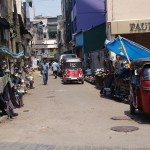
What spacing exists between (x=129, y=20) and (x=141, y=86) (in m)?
17.1

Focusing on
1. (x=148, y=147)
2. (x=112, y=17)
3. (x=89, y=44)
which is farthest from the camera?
(x=89, y=44)

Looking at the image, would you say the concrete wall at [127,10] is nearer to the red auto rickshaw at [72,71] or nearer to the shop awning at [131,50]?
the red auto rickshaw at [72,71]

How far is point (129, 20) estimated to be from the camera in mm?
28266

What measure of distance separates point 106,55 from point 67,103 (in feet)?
41.5

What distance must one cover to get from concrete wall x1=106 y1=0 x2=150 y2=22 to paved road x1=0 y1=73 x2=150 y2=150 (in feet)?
42.9

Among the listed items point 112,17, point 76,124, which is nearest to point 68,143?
point 76,124

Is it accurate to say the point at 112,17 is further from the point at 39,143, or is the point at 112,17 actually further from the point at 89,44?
the point at 39,143

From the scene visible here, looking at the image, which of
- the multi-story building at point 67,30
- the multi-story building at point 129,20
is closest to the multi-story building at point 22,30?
the multi-story building at point 67,30

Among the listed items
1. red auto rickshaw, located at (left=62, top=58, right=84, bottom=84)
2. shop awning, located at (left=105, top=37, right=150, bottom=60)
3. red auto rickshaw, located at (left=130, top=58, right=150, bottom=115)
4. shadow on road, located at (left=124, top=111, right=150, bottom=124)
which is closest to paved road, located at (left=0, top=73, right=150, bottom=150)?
shadow on road, located at (left=124, top=111, right=150, bottom=124)

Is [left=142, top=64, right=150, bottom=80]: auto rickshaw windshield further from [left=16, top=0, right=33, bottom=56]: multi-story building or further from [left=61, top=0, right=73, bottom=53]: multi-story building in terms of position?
[left=61, top=0, right=73, bottom=53]: multi-story building

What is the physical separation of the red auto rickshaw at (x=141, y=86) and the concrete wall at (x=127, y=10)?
16024mm

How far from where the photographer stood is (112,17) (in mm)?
28578

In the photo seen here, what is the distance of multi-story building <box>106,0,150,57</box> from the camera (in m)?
28.0

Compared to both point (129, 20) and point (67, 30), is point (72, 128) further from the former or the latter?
point (67, 30)
